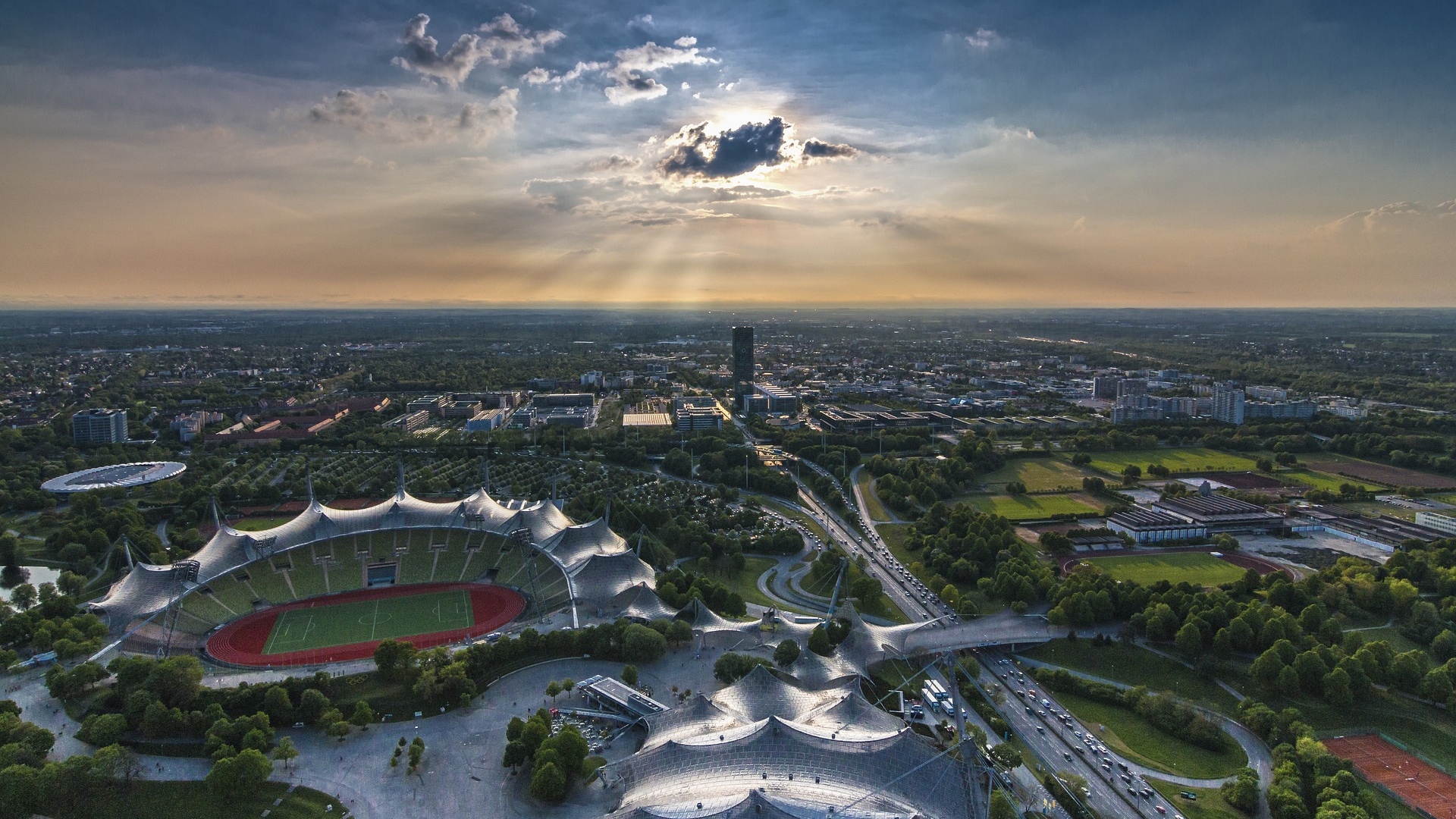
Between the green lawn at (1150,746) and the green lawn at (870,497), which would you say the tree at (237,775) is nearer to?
the green lawn at (1150,746)

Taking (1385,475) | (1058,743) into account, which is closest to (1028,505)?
(1058,743)

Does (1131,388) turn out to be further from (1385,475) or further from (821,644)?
(821,644)

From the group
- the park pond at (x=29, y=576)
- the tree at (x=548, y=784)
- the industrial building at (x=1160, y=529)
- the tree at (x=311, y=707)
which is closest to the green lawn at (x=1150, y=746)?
the tree at (x=548, y=784)

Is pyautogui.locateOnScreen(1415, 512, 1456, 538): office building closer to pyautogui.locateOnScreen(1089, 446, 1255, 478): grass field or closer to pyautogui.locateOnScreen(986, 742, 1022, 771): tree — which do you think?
pyautogui.locateOnScreen(1089, 446, 1255, 478): grass field

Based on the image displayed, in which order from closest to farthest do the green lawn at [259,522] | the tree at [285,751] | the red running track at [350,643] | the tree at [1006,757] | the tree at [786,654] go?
the tree at [1006,757], the tree at [285,751], the tree at [786,654], the red running track at [350,643], the green lawn at [259,522]

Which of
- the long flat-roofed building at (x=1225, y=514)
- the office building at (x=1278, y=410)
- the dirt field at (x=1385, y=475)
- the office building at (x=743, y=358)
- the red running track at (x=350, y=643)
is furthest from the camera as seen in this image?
the office building at (x=743, y=358)

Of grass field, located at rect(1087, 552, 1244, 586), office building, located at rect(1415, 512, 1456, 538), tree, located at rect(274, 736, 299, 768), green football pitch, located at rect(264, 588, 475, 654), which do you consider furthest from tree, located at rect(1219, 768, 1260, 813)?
office building, located at rect(1415, 512, 1456, 538)
